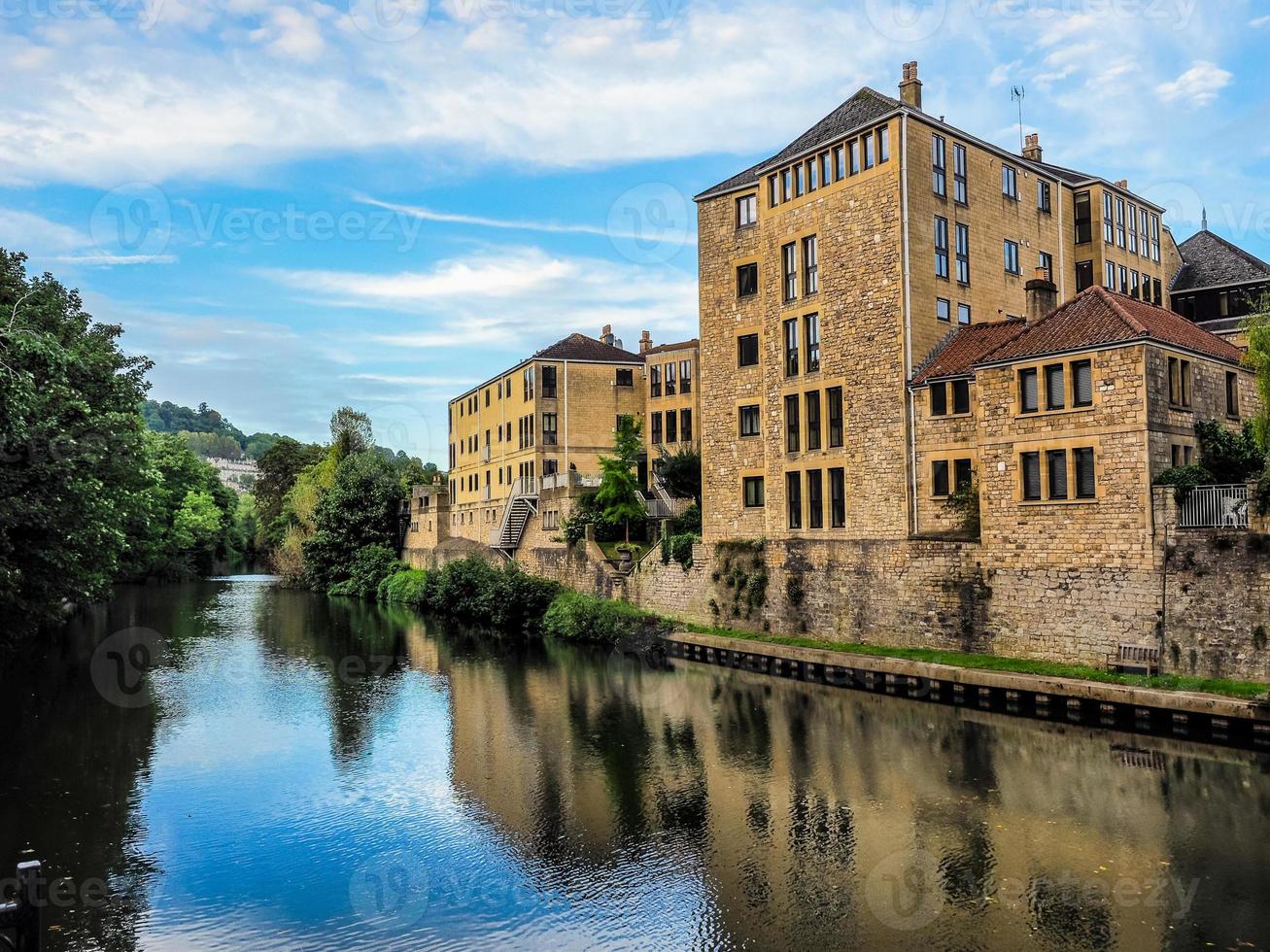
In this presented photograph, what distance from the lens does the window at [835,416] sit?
3512 centimetres

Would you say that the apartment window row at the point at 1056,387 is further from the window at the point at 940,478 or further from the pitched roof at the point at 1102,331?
the window at the point at 940,478

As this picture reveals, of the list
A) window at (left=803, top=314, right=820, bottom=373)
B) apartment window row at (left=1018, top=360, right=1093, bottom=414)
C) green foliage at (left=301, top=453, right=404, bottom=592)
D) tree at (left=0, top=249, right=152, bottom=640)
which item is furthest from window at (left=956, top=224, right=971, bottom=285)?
green foliage at (left=301, top=453, right=404, bottom=592)

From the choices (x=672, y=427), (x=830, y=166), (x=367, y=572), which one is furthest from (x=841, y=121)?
(x=367, y=572)

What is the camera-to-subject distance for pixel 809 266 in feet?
119

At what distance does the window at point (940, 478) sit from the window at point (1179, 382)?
7017mm

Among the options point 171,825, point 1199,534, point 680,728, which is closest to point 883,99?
point 1199,534

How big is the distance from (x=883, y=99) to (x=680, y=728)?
23074 millimetres

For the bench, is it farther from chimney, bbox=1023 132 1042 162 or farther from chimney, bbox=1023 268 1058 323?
chimney, bbox=1023 132 1042 162

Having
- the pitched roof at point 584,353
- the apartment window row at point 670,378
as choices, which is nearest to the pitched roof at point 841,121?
the apartment window row at point 670,378

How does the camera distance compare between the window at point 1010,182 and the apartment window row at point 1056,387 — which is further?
the window at point 1010,182

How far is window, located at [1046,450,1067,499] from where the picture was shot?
27453 mm

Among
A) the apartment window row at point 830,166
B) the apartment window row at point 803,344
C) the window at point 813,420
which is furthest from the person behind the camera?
the apartment window row at point 803,344

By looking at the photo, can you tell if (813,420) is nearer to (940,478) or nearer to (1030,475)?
(940,478)

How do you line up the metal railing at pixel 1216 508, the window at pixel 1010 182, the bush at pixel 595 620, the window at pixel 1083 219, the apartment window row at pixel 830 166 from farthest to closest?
the bush at pixel 595 620 → the window at pixel 1083 219 → the window at pixel 1010 182 → the apartment window row at pixel 830 166 → the metal railing at pixel 1216 508
